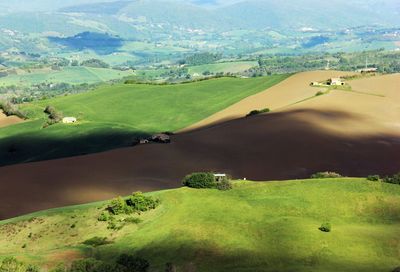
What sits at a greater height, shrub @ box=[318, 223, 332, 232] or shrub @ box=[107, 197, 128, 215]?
shrub @ box=[318, 223, 332, 232]

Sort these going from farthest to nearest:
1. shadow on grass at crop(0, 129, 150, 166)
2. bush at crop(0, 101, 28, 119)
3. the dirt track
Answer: bush at crop(0, 101, 28, 119) → shadow on grass at crop(0, 129, 150, 166) → the dirt track

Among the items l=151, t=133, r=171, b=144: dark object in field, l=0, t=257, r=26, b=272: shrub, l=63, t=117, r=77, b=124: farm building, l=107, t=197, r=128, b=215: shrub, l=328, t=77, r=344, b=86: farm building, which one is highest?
l=328, t=77, r=344, b=86: farm building

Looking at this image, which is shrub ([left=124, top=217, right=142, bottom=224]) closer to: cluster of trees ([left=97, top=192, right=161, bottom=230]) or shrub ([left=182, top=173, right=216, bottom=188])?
cluster of trees ([left=97, top=192, right=161, bottom=230])

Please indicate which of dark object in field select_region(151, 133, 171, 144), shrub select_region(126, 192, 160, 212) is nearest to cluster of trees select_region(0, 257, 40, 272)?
shrub select_region(126, 192, 160, 212)

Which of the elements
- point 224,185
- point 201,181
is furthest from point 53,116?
point 224,185

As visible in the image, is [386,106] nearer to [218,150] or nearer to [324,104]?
[324,104]

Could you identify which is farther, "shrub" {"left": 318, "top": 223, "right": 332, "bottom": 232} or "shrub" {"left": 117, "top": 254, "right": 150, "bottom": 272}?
"shrub" {"left": 318, "top": 223, "right": 332, "bottom": 232}

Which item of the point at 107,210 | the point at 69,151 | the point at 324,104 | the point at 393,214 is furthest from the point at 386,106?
the point at 107,210
